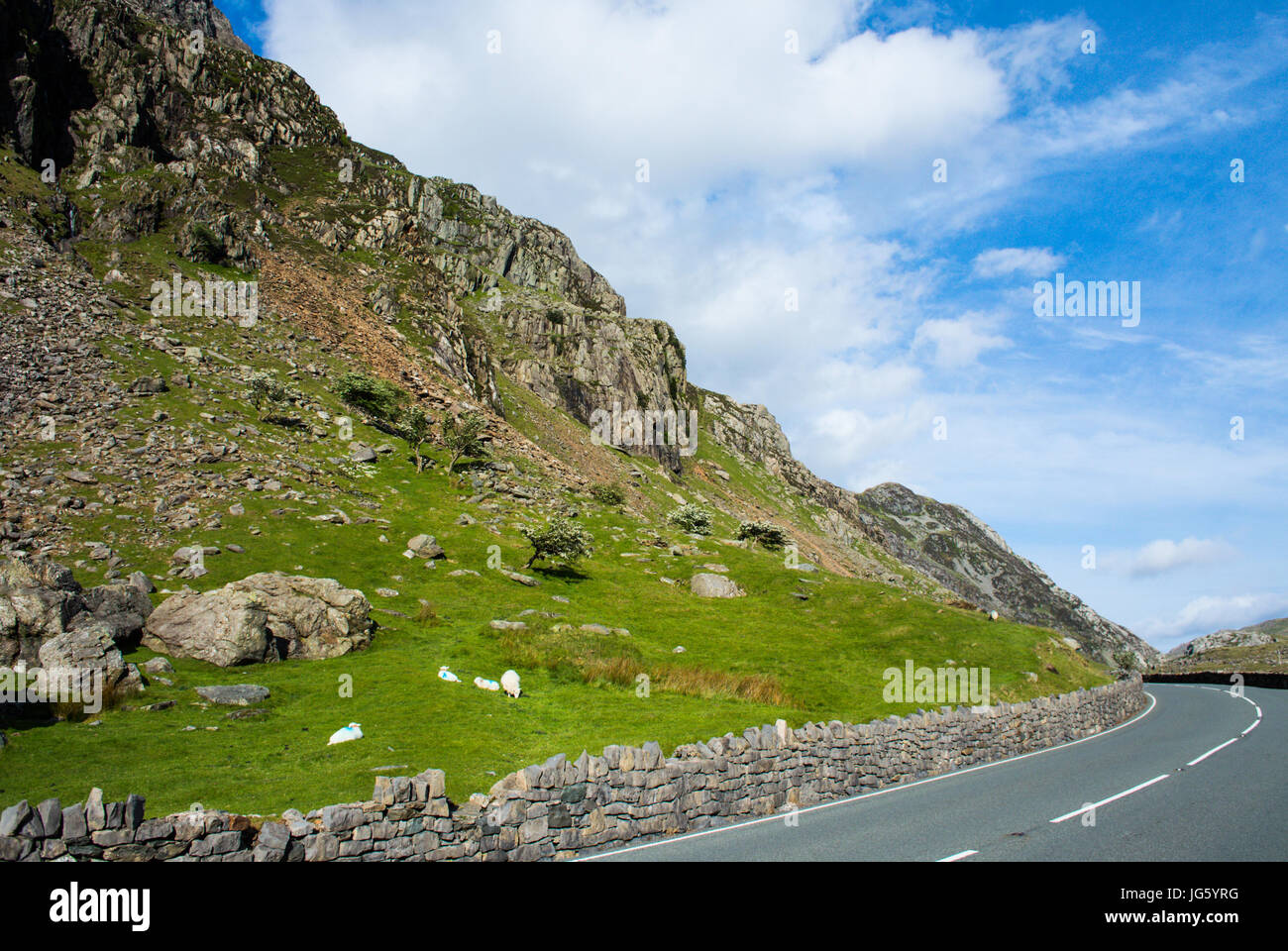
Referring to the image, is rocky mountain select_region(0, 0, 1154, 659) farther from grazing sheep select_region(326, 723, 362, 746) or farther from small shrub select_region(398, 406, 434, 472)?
grazing sheep select_region(326, 723, 362, 746)

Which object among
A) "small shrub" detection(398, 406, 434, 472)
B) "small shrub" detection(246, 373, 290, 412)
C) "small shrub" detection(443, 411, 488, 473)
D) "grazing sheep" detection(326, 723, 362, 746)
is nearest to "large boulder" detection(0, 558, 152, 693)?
"grazing sheep" detection(326, 723, 362, 746)

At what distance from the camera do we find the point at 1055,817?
611 inches

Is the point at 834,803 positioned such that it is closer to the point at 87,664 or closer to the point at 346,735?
the point at 346,735

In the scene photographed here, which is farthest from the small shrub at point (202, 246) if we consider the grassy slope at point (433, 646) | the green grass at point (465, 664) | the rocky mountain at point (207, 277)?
the green grass at point (465, 664)

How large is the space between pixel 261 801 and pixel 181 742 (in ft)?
16.6

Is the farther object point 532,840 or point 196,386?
point 196,386

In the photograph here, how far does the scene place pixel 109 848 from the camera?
30.7 ft

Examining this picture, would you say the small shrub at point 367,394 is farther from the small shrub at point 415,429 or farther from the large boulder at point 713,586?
the large boulder at point 713,586

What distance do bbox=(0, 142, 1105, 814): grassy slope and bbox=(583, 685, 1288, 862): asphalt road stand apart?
526 cm

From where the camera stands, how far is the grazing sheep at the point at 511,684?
2488cm

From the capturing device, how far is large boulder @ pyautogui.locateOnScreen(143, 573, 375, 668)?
2341cm

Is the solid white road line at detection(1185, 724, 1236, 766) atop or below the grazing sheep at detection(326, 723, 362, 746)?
below
